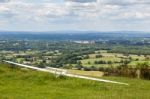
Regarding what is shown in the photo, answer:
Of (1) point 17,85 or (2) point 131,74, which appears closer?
(1) point 17,85

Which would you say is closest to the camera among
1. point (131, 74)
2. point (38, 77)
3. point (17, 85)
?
point (17, 85)

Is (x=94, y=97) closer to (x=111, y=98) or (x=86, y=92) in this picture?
(x=111, y=98)

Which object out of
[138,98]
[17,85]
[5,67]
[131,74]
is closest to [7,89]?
[17,85]

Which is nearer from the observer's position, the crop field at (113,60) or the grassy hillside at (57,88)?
the grassy hillside at (57,88)

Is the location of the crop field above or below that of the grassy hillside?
below

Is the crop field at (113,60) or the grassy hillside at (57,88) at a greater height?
the grassy hillside at (57,88)

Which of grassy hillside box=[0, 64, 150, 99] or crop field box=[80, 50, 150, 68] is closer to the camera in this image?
grassy hillside box=[0, 64, 150, 99]

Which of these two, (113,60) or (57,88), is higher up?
(57,88)

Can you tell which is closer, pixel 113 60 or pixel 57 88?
pixel 57 88
